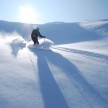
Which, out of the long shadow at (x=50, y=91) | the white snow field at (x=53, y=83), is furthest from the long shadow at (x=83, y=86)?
the long shadow at (x=50, y=91)

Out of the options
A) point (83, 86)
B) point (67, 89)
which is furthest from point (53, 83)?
point (83, 86)

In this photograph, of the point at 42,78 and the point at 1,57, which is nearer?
the point at 42,78

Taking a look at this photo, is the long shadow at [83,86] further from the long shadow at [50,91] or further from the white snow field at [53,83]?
the long shadow at [50,91]

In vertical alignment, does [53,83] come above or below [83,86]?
above

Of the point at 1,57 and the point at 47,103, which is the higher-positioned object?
the point at 1,57

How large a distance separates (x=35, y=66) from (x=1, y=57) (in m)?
1.60

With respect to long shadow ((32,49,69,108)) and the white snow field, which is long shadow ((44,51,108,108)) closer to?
the white snow field

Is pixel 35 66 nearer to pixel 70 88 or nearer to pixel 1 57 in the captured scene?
pixel 1 57

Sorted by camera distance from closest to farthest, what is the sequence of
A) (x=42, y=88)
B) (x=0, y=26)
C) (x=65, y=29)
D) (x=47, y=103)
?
1. (x=47, y=103)
2. (x=42, y=88)
3. (x=65, y=29)
4. (x=0, y=26)

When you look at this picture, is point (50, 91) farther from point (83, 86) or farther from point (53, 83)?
point (83, 86)

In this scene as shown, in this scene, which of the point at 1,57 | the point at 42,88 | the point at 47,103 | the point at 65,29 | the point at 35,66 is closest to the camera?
the point at 47,103

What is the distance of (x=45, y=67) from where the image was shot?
927 cm

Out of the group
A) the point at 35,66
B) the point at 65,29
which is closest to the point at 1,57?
the point at 35,66

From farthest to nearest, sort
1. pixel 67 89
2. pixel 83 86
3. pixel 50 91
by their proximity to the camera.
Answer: pixel 83 86
pixel 67 89
pixel 50 91
